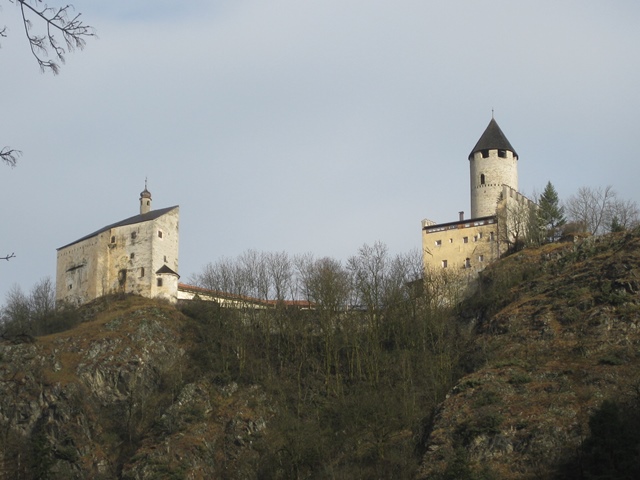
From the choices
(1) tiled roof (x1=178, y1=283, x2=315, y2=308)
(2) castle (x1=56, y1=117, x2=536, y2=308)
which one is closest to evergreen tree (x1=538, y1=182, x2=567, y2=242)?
(2) castle (x1=56, y1=117, x2=536, y2=308)

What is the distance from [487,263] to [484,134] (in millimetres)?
15106

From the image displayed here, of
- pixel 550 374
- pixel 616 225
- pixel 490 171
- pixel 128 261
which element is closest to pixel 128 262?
pixel 128 261

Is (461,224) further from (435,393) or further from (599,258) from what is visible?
(435,393)

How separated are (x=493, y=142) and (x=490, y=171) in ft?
11.4

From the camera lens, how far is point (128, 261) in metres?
74.1

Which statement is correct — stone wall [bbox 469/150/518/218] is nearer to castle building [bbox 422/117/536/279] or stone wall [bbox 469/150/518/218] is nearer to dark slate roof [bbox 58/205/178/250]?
castle building [bbox 422/117/536/279]

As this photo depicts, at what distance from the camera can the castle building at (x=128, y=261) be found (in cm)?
7306

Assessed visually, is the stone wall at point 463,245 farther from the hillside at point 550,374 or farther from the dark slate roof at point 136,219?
the dark slate roof at point 136,219

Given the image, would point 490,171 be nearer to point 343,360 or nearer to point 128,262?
point 343,360

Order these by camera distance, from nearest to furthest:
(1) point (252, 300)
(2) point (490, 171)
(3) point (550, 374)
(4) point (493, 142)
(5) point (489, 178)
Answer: (3) point (550, 374), (1) point (252, 300), (5) point (489, 178), (2) point (490, 171), (4) point (493, 142)

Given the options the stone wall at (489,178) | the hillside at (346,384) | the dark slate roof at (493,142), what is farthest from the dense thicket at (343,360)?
the dark slate roof at (493,142)

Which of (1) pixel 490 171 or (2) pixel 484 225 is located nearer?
(2) pixel 484 225

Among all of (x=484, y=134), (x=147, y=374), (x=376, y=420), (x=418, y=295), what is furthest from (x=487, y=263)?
(x=147, y=374)

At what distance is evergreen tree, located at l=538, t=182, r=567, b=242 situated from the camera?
238 ft
